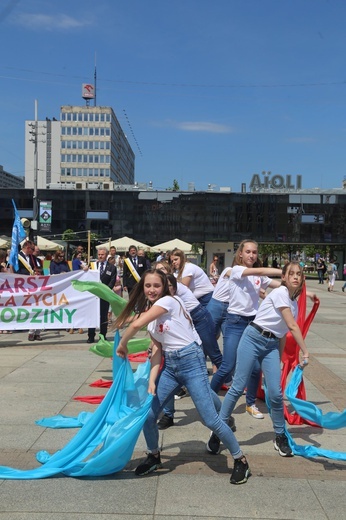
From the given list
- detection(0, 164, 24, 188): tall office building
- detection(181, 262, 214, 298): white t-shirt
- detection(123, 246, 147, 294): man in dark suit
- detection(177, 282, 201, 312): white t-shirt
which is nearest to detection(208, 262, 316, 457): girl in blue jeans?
detection(177, 282, 201, 312): white t-shirt

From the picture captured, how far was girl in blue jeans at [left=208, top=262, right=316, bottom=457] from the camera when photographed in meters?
4.68

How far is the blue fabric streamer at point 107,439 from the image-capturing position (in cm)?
412

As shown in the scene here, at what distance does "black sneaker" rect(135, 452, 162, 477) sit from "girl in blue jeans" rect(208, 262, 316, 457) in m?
0.60

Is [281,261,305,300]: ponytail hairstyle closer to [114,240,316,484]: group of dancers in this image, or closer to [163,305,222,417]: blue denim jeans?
[114,240,316,484]: group of dancers

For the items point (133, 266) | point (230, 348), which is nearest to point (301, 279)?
point (230, 348)

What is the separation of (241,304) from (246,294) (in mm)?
121

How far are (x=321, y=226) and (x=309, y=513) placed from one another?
146 ft

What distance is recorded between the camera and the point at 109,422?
4.33 metres

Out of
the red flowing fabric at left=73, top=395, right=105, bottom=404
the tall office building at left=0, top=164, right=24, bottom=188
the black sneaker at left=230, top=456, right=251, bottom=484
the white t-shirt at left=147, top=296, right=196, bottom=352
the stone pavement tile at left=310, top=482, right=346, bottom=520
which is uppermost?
the tall office building at left=0, top=164, right=24, bottom=188

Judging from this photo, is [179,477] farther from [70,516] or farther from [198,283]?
[198,283]

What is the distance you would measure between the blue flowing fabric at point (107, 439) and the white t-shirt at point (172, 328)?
42 centimetres

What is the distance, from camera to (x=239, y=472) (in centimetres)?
411

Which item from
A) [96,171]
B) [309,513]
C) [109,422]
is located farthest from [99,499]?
[96,171]

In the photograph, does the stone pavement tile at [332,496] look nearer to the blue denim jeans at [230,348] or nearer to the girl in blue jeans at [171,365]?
the girl in blue jeans at [171,365]
